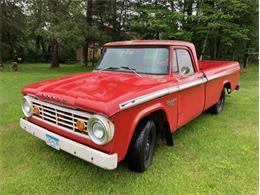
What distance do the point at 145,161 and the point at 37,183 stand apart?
1.48 m

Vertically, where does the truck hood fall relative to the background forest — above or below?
below

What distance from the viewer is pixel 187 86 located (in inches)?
193

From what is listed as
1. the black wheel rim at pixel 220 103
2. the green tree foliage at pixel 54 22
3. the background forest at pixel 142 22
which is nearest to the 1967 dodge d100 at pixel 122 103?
the black wheel rim at pixel 220 103

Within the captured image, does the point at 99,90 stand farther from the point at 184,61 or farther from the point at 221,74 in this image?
the point at 221,74

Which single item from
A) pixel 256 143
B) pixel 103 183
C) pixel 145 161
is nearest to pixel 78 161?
pixel 103 183

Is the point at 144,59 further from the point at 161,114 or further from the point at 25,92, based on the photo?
the point at 25,92

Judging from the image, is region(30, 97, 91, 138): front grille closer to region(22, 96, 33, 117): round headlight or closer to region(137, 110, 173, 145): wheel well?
region(22, 96, 33, 117): round headlight

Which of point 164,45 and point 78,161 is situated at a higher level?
point 164,45

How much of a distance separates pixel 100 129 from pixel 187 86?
86.1 inches

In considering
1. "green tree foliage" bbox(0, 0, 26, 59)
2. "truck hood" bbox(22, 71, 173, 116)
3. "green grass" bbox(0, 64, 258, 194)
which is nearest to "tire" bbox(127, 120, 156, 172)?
"green grass" bbox(0, 64, 258, 194)

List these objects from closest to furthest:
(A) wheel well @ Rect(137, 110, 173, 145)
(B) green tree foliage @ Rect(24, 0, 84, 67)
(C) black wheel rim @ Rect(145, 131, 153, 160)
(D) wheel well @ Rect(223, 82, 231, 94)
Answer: (C) black wheel rim @ Rect(145, 131, 153, 160) < (A) wheel well @ Rect(137, 110, 173, 145) < (D) wheel well @ Rect(223, 82, 231, 94) < (B) green tree foliage @ Rect(24, 0, 84, 67)

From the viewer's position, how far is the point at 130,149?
12.5 feet

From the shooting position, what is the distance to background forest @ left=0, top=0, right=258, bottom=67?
17.4 metres

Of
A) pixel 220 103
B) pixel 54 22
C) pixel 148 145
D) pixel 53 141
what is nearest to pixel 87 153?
pixel 53 141
